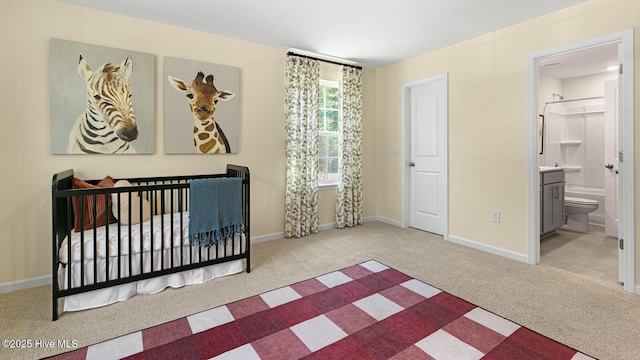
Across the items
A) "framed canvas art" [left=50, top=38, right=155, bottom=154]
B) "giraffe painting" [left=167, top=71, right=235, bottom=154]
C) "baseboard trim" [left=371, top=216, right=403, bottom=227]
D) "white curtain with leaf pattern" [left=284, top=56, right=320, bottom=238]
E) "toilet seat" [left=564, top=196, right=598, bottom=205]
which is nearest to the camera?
"framed canvas art" [left=50, top=38, right=155, bottom=154]

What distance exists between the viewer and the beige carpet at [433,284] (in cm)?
178

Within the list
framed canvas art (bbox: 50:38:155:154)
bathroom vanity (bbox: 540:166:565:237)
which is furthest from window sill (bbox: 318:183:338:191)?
bathroom vanity (bbox: 540:166:565:237)

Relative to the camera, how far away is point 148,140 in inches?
114

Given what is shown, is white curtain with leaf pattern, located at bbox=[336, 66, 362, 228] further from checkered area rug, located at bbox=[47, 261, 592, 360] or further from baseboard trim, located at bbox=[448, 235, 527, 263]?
checkered area rug, located at bbox=[47, 261, 592, 360]

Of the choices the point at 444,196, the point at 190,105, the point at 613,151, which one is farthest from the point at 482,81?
the point at 190,105

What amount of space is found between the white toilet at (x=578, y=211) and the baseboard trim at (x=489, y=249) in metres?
1.85

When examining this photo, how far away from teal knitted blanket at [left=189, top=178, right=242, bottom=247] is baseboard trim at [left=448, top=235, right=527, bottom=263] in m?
2.53

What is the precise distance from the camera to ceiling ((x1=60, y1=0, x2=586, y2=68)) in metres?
2.54

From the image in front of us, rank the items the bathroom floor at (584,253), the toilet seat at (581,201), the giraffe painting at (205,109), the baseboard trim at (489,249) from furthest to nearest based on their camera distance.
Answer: the toilet seat at (581,201) < the giraffe painting at (205,109) < the baseboard trim at (489,249) < the bathroom floor at (584,253)

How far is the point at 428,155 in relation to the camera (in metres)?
4.04

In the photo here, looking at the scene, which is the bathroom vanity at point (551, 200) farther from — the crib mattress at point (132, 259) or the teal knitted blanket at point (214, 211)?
the crib mattress at point (132, 259)

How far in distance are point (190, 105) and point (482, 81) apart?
311 centimetres

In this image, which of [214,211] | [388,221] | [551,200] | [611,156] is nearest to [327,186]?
[388,221]

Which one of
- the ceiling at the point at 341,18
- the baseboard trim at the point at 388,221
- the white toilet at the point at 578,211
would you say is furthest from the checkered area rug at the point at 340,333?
the white toilet at the point at 578,211
